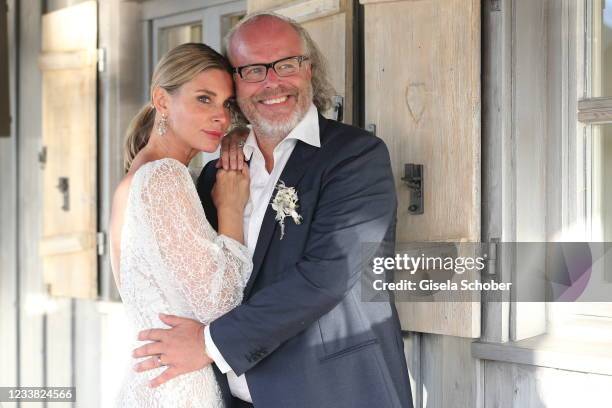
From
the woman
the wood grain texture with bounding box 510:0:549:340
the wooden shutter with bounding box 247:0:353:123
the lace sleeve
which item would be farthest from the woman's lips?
the wood grain texture with bounding box 510:0:549:340

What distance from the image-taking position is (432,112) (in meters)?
2.35

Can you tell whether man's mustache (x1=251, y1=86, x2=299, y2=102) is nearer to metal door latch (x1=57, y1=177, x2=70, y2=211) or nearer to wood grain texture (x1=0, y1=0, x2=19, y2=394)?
metal door latch (x1=57, y1=177, x2=70, y2=211)

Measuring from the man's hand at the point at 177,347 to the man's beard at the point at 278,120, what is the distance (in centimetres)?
59

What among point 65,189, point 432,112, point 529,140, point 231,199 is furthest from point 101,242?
point 529,140

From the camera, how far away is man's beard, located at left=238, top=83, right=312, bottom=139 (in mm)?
2227

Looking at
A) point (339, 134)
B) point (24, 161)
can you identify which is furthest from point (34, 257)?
point (339, 134)

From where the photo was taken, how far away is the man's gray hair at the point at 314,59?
231 cm

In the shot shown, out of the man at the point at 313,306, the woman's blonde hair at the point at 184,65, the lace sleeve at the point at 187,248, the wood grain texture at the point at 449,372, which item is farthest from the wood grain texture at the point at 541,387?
the woman's blonde hair at the point at 184,65

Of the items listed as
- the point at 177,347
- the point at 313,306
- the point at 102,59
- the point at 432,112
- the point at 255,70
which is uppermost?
the point at 102,59

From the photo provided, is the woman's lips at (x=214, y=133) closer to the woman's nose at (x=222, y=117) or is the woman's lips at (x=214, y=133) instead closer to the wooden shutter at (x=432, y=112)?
the woman's nose at (x=222, y=117)

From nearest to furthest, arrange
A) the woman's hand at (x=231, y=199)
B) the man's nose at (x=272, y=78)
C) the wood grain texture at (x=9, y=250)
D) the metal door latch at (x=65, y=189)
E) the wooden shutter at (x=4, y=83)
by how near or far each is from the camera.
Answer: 1. the woman's hand at (x=231, y=199)
2. the man's nose at (x=272, y=78)
3. the wooden shutter at (x=4, y=83)
4. the metal door latch at (x=65, y=189)
5. the wood grain texture at (x=9, y=250)

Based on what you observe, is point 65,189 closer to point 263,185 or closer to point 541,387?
point 263,185

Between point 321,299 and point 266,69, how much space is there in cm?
70

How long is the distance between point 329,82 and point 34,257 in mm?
2412
